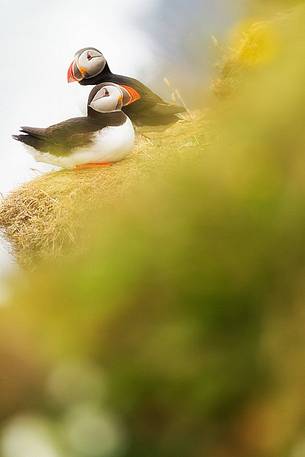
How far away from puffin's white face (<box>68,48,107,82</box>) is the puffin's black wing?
44 millimetres

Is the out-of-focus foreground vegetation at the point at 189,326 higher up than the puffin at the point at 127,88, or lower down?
lower down

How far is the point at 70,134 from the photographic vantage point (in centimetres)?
74

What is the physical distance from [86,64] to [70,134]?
69 millimetres

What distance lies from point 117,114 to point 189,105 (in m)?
0.13

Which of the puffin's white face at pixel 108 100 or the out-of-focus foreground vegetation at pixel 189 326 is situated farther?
the puffin's white face at pixel 108 100

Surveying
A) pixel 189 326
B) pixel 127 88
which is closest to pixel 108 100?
pixel 127 88

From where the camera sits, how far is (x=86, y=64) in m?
0.74

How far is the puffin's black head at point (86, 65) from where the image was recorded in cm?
73

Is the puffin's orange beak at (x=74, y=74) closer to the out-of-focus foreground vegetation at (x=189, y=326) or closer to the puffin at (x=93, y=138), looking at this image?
the puffin at (x=93, y=138)

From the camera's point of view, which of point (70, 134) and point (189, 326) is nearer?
point (189, 326)

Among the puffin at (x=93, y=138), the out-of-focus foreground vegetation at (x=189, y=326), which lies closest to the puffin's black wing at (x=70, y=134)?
the puffin at (x=93, y=138)

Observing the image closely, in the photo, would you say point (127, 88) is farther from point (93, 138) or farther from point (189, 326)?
point (189, 326)

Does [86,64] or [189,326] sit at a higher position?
[86,64]

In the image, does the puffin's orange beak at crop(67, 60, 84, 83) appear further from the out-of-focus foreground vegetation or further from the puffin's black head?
the out-of-focus foreground vegetation
